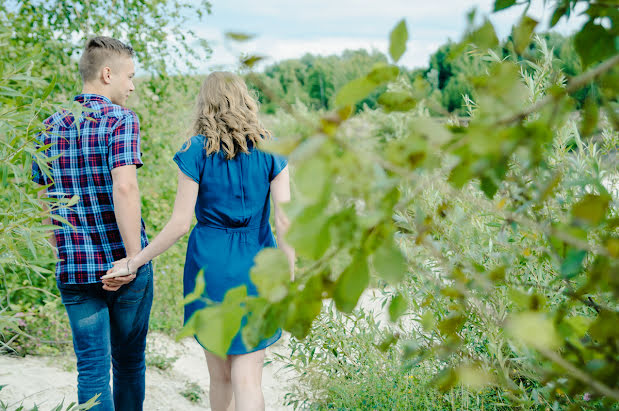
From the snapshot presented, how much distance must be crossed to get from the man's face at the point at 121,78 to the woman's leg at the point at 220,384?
4.53 feet

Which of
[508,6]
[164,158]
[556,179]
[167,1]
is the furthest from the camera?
[164,158]

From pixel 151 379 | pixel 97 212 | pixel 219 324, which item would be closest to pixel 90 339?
pixel 97 212

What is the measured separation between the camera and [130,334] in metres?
2.65

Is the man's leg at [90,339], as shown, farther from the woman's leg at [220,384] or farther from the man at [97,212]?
the woman's leg at [220,384]

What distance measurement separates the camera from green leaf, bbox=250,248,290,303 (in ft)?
2.01

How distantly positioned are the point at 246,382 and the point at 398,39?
6.89 feet

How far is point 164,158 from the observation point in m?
4.97

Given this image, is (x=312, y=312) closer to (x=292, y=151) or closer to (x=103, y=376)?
(x=292, y=151)

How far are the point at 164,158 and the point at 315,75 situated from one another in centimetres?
2265

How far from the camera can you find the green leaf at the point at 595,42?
0.65 meters

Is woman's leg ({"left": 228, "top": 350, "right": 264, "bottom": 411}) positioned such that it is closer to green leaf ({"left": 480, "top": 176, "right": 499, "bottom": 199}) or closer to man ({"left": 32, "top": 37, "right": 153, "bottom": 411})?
man ({"left": 32, "top": 37, "right": 153, "bottom": 411})

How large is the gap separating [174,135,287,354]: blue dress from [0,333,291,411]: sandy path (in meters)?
1.06

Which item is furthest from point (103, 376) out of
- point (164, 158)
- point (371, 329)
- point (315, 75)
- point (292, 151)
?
point (315, 75)

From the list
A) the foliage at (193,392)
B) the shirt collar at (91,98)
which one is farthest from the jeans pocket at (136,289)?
the foliage at (193,392)
